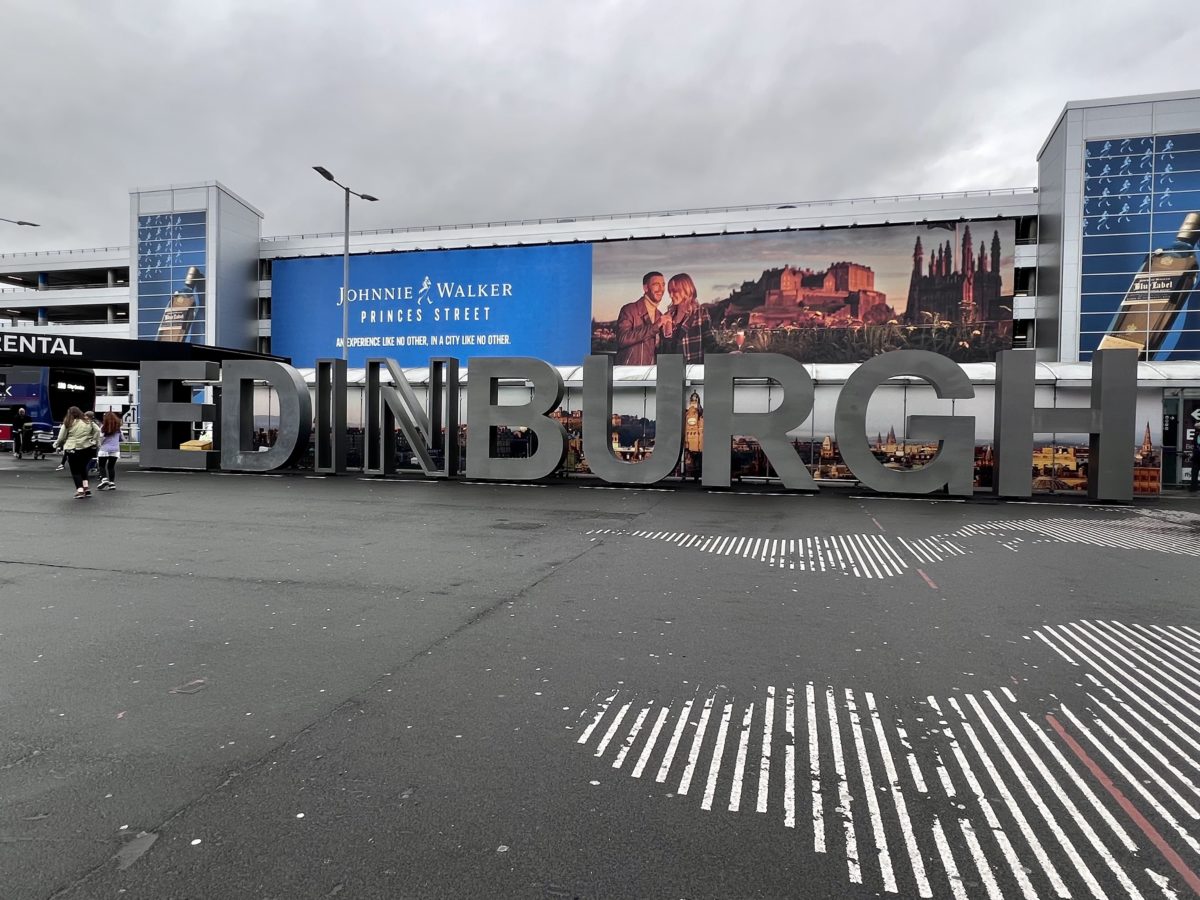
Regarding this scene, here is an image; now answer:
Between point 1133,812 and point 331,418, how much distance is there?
19.4m

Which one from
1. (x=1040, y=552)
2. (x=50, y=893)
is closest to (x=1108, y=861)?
(x=50, y=893)

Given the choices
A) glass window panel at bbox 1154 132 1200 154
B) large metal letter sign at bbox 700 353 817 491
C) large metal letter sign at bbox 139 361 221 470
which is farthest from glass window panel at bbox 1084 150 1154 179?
large metal letter sign at bbox 139 361 221 470

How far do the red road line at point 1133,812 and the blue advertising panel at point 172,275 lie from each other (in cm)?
5010

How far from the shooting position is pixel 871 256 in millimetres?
36688

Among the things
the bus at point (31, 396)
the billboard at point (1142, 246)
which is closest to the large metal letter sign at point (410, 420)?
the bus at point (31, 396)

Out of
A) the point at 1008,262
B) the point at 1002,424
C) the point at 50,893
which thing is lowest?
the point at 50,893

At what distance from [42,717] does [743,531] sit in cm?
853

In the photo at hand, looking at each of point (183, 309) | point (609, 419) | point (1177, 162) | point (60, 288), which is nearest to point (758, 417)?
point (609, 419)

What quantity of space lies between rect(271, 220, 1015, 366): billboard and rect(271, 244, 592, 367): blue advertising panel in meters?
0.08

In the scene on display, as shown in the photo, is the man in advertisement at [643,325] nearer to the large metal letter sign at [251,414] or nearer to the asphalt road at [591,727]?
the large metal letter sign at [251,414]

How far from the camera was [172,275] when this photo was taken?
45250 mm

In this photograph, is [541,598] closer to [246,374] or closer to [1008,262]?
[246,374]

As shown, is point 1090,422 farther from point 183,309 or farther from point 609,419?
point 183,309

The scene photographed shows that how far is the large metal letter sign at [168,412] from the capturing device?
19.9 meters
